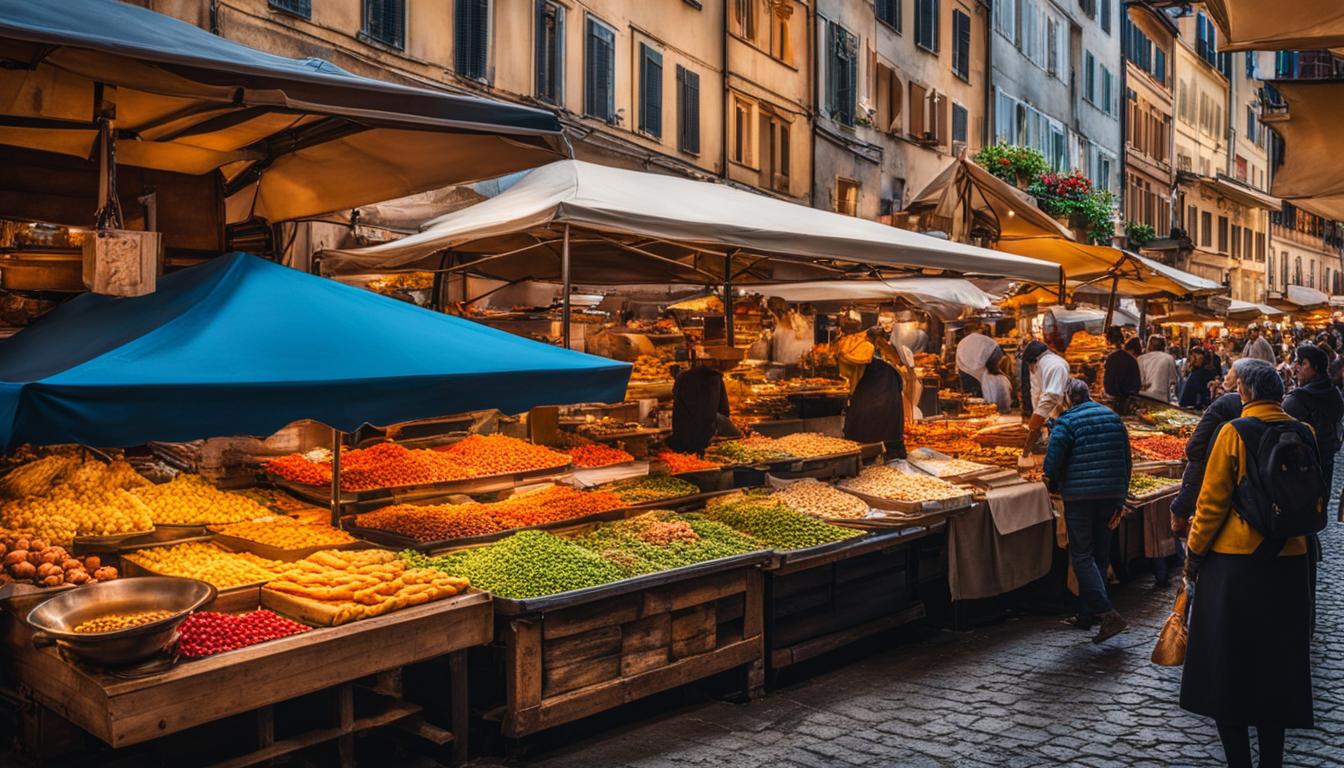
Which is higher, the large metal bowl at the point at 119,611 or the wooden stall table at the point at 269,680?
the large metal bowl at the point at 119,611

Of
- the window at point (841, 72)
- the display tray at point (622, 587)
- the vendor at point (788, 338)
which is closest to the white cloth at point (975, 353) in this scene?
the vendor at point (788, 338)

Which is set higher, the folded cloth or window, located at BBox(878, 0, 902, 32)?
window, located at BBox(878, 0, 902, 32)

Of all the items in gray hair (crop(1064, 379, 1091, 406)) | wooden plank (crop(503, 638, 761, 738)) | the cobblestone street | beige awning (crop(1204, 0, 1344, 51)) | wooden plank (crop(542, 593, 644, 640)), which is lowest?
the cobblestone street

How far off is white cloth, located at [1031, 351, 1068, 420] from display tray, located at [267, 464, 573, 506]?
5.17 m

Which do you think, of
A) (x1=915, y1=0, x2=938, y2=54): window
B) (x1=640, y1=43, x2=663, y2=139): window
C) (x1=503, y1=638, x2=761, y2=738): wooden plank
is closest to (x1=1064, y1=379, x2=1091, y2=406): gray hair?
(x1=503, y1=638, x2=761, y2=738): wooden plank

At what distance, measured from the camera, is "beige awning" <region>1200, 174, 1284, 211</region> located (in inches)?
1802

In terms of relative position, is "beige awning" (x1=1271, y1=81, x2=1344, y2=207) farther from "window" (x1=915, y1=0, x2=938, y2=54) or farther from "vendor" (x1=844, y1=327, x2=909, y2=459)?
"window" (x1=915, y1=0, x2=938, y2=54)

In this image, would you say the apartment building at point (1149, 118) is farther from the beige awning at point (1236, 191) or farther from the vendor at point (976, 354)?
the vendor at point (976, 354)

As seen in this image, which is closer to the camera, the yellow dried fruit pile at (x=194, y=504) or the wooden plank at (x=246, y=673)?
the wooden plank at (x=246, y=673)

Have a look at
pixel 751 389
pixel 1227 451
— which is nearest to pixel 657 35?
pixel 751 389

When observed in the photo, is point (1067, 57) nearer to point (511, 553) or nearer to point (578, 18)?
point (578, 18)

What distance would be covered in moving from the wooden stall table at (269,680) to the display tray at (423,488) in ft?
6.91

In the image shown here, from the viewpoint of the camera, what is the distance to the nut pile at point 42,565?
5.52 m

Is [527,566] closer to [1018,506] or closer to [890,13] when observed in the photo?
[1018,506]
